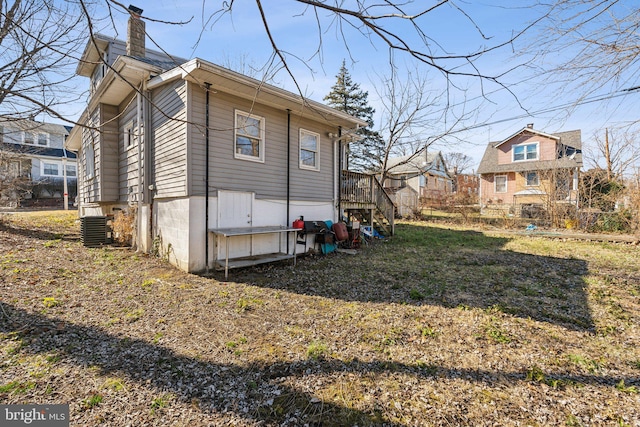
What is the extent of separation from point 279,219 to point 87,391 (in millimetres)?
5612

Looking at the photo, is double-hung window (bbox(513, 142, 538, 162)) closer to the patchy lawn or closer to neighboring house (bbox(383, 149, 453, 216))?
neighboring house (bbox(383, 149, 453, 216))

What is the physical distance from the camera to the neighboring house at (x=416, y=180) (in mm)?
21391

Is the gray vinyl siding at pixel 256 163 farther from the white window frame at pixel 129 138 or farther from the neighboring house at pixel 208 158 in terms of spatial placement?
the white window frame at pixel 129 138

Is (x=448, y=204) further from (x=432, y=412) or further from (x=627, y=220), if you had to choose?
(x=432, y=412)

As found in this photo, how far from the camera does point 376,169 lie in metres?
23.3

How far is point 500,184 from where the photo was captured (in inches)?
905

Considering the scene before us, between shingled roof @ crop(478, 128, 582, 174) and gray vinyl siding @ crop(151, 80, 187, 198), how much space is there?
1922 cm

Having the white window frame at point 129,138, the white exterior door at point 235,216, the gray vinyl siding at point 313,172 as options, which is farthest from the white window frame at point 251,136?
the white window frame at point 129,138

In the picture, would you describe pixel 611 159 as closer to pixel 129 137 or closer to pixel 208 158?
pixel 208 158

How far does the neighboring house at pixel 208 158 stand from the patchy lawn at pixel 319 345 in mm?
1096

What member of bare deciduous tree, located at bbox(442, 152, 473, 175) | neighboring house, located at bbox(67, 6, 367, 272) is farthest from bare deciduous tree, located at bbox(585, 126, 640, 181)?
bare deciduous tree, located at bbox(442, 152, 473, 175)

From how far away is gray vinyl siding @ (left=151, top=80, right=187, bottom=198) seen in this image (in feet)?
20.0

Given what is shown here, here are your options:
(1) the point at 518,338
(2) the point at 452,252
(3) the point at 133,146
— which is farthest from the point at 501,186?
(3) the point at 133,146

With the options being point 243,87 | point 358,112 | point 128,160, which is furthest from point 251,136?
point 358,112
